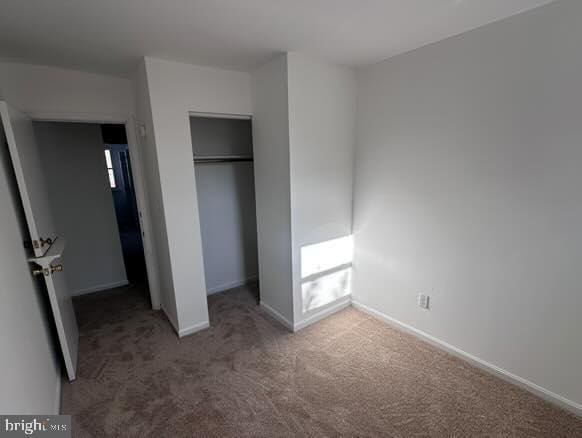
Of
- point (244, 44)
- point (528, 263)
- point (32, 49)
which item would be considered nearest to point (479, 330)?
point (528, 263)

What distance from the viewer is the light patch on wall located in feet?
8.73

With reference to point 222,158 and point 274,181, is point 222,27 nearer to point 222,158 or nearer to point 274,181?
point 274,181

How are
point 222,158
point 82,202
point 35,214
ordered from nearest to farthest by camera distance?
point 35,214 < point 222,158 < point 82,202

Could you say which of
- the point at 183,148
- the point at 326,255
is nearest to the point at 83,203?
the point at 183,148

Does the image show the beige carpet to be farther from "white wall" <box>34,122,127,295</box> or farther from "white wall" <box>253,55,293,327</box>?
"white wall" <box>34,122,127,295</box>

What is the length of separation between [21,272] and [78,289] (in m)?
2.27

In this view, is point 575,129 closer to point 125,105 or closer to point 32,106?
point 125,105

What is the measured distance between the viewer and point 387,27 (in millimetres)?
1787

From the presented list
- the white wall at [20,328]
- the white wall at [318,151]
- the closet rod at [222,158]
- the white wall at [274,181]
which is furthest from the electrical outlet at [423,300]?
the white wall at [20,328]

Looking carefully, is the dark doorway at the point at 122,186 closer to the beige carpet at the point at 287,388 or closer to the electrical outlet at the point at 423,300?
the beige carpet at the point at 287,388

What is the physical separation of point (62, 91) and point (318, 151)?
7.22 ft

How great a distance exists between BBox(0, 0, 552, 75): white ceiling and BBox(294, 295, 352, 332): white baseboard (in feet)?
7.67

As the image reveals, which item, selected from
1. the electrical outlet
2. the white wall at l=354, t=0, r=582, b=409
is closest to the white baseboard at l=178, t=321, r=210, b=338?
the white wall at l=354, t=0, r=582, b=409

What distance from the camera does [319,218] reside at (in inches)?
104
